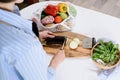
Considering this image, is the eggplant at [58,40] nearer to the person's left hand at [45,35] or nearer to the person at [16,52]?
the person's left hand at [45,35]

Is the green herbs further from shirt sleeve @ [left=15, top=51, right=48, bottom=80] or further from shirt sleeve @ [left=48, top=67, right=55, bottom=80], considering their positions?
shirt sleeve @ [left=15, top=51, right=48, bottom=80]

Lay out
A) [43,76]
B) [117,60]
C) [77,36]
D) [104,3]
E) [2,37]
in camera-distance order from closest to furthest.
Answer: [2,37]
[43,76]
[117,60]
[77,36]
[104,3]

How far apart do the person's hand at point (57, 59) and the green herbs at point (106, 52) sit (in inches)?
6.1

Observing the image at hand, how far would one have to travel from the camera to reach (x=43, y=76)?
888mm

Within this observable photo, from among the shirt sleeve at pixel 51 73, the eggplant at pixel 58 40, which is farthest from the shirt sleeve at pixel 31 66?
the eggplant at pixel 58 40

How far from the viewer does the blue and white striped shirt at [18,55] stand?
2.52 ft

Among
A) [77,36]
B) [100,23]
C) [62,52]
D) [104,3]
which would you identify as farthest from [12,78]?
[104,3]

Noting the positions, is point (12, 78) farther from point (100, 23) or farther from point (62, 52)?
point (100, 23)

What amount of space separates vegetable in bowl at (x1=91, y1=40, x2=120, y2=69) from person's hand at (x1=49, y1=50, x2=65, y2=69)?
0.48 ft

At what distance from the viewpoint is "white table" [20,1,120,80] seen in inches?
44.5

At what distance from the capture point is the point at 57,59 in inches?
45.3

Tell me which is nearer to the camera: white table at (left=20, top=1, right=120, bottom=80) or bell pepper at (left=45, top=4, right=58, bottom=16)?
white table at (left=20, top=1, right=120, bottom=80)

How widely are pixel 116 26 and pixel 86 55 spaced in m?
0.25

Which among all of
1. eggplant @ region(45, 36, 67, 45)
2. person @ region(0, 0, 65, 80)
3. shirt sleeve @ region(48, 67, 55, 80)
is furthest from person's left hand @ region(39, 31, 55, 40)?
person @ region(0, 0, 65, 80)
